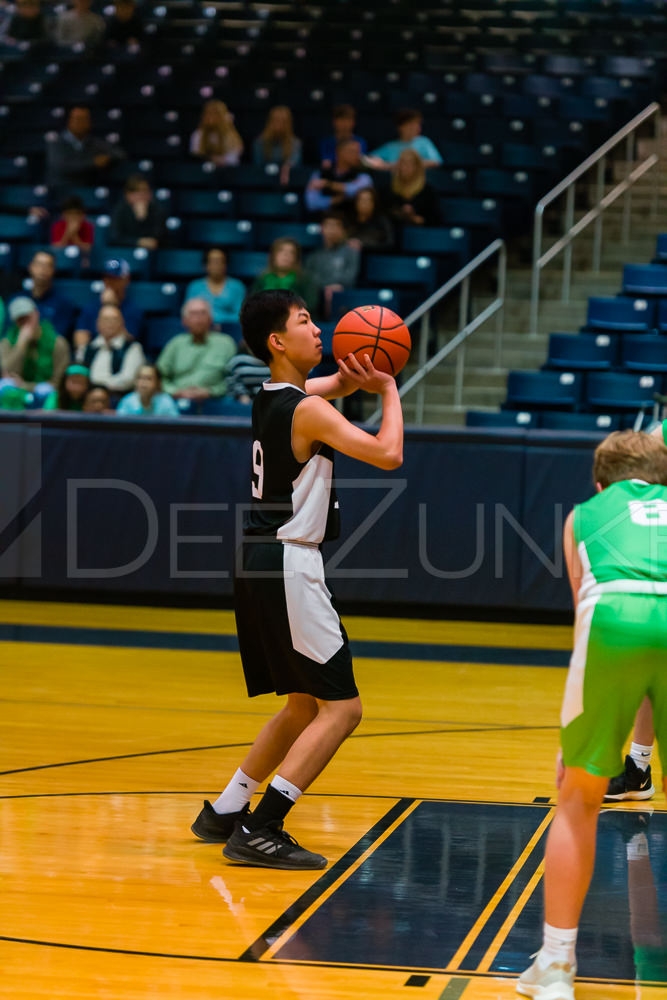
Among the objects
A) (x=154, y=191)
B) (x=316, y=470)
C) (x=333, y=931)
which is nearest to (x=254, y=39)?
(x=154, y=191)

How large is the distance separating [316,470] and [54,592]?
6.35m

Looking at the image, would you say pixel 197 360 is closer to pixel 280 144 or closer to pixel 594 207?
pixel 280 144

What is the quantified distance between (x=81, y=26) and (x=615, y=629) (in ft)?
51.2

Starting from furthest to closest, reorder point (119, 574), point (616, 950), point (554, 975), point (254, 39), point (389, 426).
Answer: point (254, 39)
point (119, 574)
point (389, 426)
point (616, 950)
point (554, 975)

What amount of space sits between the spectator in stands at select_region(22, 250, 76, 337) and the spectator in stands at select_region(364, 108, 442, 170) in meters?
3.10

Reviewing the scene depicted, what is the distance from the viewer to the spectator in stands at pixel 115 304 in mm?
12008

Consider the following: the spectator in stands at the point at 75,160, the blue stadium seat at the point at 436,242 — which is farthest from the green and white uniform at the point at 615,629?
the spectator in stands at the point at 75,160

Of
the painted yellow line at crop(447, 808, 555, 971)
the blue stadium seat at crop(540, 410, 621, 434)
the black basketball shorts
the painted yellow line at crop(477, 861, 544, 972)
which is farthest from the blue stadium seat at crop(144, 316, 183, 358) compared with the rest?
the painted yellow line at crop(477, 861, 544, 972)

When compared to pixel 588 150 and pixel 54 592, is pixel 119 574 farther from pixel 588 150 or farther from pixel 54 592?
pixel 588 150

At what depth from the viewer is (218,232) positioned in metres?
13.8

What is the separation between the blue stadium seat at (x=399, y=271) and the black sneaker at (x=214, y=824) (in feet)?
27.1

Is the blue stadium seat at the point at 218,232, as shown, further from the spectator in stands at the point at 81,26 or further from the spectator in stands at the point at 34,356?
the spectator in stands at the point at 81,26

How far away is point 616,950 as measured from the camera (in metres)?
4.04

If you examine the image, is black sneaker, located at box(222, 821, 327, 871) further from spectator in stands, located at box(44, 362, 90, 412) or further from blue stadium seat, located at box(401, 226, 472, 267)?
blue stadium seat, located at box(401, 226, 472, 267)
